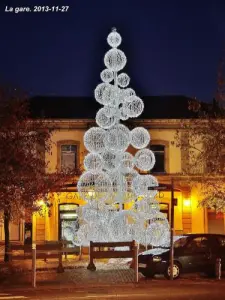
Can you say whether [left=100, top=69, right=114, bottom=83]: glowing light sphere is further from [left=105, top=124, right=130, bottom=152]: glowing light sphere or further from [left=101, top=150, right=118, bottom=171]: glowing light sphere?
[left=101, top=150, right=118, bottom=171]: glowing light sphere

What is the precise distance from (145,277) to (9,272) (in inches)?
185

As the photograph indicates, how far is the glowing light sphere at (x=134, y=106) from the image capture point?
24.4 metres

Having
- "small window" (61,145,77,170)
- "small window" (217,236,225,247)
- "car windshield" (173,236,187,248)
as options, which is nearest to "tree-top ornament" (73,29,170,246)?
"car windshield" (173,236,187,248)

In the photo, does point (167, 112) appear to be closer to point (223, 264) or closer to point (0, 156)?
point (0, 156)

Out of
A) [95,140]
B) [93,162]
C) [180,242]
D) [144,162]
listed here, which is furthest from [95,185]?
[180,242]

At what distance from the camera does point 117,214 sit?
24000 millimetres

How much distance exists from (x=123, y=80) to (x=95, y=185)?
4438 mm

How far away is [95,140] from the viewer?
81.1 feet

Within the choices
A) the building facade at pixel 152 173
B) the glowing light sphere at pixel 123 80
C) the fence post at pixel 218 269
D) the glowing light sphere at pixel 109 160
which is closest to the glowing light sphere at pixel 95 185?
the glowing light sphere at pixel 109 160

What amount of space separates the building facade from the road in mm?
13725

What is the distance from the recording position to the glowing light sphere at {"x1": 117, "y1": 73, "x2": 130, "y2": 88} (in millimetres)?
24688

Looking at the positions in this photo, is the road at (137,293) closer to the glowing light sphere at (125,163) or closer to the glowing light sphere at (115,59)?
the glowing light sphere at (125,163)

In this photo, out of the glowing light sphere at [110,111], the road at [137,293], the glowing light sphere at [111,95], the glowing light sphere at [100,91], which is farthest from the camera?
the glowing light sphere at [110,111]

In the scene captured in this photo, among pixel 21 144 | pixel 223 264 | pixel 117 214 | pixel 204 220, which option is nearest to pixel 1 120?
pixel 21 144
